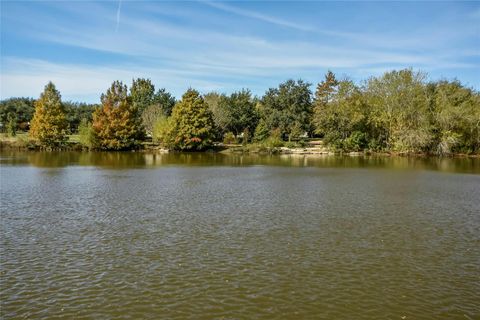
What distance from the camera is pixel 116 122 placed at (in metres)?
82.0

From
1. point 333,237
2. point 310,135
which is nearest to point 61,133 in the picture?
point 310,135

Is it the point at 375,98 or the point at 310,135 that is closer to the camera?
the point at 375,98

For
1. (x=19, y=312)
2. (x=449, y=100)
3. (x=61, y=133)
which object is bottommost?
(x=19, y=312)

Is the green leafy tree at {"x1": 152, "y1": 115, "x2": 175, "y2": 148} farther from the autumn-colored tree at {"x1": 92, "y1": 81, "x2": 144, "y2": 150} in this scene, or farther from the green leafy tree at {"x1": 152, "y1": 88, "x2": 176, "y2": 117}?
the green leafy tree at {"x1": 152, "y1": 88, "x2": 176, "y2": 117}

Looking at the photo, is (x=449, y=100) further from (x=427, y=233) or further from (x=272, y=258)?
Result: (x=272, y=258)

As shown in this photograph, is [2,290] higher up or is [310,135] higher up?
[310,135]

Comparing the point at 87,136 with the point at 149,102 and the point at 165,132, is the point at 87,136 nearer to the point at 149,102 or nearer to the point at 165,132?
the point at 165,132

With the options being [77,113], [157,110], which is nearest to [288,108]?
[157,110]

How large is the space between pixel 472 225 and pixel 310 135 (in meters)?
85.6

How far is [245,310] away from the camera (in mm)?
10680

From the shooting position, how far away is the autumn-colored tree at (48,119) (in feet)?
261

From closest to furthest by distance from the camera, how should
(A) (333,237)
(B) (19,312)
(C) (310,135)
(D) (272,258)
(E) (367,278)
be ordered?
(B) (19,312)
(E) (367,278)
(D) (272,258)
(A) (333,237)
(C) (310,135)

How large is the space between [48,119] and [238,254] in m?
75.1

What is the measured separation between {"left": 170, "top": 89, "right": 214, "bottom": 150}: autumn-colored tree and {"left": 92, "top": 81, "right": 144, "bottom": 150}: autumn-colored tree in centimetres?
855
